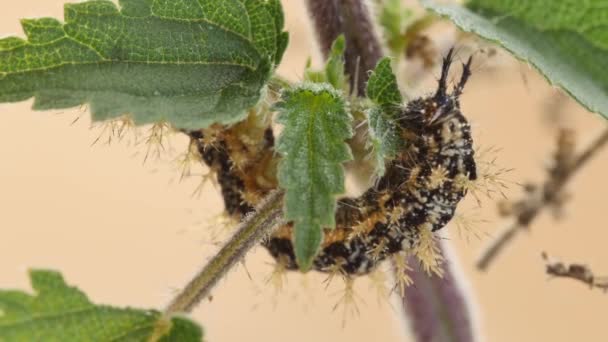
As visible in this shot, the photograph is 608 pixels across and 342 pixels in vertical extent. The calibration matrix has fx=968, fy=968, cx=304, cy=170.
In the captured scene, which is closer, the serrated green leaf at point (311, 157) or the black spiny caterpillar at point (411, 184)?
the serrated green leaf at point (311, 157)

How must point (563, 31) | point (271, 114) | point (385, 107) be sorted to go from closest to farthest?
point (385, 107), point (271, 114), point (563, 31)

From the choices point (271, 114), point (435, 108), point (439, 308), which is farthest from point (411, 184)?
point (439, 308)

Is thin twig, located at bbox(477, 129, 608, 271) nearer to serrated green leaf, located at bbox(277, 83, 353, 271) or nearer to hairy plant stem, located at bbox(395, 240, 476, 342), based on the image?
hairy plant stem, located at bbox(395, 240, 476, 342)

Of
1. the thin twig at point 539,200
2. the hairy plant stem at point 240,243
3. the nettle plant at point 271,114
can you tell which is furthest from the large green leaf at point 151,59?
the thin twig at point 539,200

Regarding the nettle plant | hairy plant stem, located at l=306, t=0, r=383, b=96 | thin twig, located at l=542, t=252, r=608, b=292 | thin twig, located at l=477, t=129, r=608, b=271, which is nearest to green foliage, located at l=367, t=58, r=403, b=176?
the nettle plant

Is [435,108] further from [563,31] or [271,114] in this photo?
[563,31]

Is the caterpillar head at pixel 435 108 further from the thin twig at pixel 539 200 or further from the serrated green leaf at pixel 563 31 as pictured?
the thin twig at pixel 539 200
